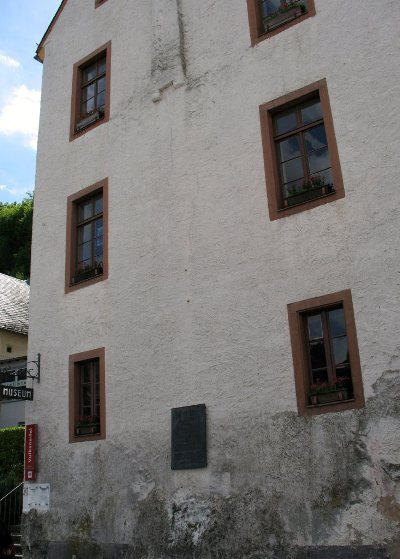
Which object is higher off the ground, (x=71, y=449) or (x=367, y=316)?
(x=367, y=316)

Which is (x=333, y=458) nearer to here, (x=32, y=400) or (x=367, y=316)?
(x=367, y=316)

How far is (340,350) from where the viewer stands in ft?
29.9

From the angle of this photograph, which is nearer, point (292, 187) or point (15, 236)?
point (292, 187)

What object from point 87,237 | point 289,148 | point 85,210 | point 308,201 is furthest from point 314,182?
point 85,210

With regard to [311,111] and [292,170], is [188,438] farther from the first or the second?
[311,111]

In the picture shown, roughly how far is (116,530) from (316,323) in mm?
5039

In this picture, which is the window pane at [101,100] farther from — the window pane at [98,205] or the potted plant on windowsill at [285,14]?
the potted plant on windowsill at [285,14]

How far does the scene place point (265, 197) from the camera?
1045 cm

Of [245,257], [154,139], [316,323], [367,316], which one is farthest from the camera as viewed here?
[154,139]

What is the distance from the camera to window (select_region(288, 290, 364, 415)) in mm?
8812

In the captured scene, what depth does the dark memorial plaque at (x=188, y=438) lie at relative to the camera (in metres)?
10.1

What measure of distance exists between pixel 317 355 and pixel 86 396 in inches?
204

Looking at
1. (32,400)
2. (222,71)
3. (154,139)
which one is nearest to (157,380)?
(32,400)

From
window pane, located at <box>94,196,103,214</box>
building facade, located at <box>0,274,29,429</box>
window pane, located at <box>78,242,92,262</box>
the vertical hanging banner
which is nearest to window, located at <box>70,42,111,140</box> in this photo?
window pane, located at <box>94,196,103,214</box>
